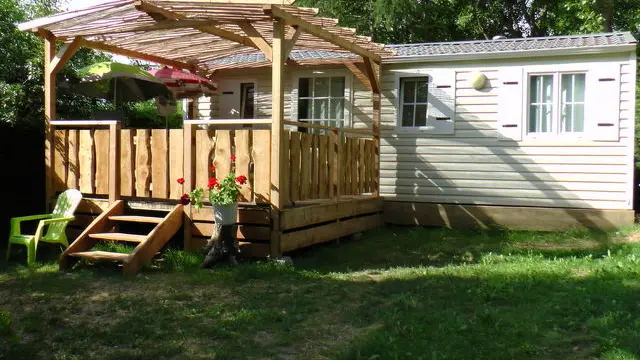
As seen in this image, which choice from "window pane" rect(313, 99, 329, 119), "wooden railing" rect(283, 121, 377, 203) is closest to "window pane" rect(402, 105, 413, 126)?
"wooden railing" rect(283, 121, 377, 203)

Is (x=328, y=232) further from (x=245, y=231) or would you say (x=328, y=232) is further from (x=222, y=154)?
(x=222, y=154)

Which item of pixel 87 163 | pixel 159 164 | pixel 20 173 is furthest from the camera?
pixel 20 173

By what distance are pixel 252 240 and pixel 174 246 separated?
1244mm

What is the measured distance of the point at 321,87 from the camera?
11.1 m

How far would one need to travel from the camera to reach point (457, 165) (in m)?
10.2

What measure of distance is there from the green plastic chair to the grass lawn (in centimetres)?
34

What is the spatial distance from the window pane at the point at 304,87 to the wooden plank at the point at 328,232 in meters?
2.59

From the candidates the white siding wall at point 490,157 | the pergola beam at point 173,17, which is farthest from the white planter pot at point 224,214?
the white siding wall at point 490,157

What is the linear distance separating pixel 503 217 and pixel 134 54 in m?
6.35

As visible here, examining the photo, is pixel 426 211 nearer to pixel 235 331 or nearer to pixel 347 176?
pixel 347 176

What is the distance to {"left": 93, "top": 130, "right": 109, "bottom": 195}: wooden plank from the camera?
7.98 meters

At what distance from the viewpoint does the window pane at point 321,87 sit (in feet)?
36.2

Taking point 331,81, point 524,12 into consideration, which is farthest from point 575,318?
point 524,12

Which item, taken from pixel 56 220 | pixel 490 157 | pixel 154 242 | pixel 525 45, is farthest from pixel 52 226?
pixel 525 45
